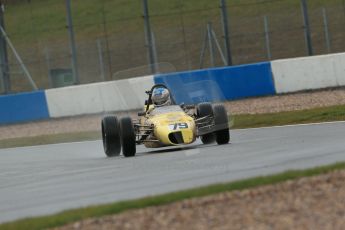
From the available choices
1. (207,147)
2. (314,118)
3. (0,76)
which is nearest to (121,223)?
(207,147)

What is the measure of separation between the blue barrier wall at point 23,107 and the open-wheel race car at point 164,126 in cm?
1273

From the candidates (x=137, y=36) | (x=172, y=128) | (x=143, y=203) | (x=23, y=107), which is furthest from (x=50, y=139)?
(x=143, y=203)

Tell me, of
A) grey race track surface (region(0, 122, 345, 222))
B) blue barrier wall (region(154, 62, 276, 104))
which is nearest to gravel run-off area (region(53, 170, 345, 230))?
grey race track surface (region(0, 122, 345, 222))

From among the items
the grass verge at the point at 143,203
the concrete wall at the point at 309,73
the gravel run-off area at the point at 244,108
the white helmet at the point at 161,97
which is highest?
the concrete wall at the point at 309,73

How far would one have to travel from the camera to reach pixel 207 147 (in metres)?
18.0

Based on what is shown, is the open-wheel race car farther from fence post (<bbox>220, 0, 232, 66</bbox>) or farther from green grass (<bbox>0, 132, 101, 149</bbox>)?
fence post (<bbox>220, 0, 232, 66</bbox>)

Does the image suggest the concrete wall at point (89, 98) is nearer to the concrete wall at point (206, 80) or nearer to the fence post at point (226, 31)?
the concrete wall at point (206, 80)

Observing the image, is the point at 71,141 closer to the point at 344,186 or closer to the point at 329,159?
the point at 329,159

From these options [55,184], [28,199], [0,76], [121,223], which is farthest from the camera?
[0,76]

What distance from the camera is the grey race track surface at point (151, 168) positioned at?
1234 cm

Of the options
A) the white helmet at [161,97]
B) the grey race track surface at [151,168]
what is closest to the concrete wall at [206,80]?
the white helmet at [161,97]

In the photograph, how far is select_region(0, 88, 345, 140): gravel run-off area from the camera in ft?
83.2

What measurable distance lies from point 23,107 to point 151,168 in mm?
17521

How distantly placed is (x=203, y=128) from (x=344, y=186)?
7.46m
